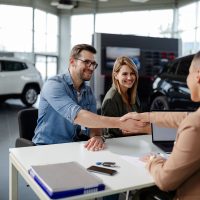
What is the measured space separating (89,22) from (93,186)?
14.2 meters

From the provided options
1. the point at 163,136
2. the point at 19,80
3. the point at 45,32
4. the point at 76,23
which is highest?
the point at 76,23

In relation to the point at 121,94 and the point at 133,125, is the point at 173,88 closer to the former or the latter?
the point at 121,94

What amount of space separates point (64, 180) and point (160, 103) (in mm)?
4614

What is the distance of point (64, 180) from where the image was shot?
129 cm

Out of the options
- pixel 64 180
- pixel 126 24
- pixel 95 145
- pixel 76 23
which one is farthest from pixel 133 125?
pixel 76 23

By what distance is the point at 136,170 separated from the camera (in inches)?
61.6

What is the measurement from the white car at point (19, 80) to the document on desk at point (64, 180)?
22.2ft

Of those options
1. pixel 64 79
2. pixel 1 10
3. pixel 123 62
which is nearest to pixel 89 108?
pixel 64 79

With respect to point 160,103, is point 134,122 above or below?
above

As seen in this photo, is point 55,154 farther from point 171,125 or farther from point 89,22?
point 89,22

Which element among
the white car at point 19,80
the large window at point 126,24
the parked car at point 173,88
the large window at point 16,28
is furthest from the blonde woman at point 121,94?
the large window at point 16,28

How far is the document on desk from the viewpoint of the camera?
1.21 metres

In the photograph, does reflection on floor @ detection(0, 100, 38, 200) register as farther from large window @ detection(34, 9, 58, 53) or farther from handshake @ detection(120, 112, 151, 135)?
large window @ detection(34, 9, 58, 53)

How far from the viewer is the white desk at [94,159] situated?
4.53ft
